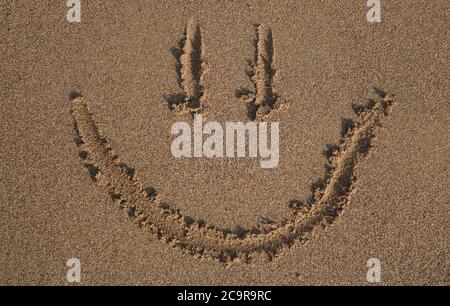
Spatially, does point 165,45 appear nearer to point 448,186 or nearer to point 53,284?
point 53,284

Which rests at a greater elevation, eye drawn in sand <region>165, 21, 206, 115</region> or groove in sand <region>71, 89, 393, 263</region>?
eye drawn in sand <region>165, 21, 206, 115</region>

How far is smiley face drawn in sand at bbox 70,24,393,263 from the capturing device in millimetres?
2533

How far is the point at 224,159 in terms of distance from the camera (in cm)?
256

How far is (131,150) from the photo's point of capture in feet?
8.37

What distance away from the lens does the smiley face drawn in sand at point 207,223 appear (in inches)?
99.7

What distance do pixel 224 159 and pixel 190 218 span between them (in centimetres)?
41

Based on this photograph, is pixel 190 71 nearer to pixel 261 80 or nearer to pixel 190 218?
pixel 261 80

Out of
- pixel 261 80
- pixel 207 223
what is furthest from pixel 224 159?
pixel 261 80

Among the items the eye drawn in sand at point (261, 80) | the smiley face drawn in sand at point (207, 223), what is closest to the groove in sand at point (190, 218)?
the smiley face drawn in sand at point (207, 223)

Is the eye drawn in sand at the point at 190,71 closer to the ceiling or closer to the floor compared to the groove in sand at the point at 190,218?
closer to the ceiling

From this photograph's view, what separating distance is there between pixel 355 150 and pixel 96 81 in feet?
5.38

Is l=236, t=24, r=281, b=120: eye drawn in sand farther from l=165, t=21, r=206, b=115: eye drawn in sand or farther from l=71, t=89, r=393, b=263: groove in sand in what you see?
l=71, t=89, r=393, b=263: groove in sand

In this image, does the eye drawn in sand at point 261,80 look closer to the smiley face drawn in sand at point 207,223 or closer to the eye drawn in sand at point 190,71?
the smiley face drawn in sand at point 207,223

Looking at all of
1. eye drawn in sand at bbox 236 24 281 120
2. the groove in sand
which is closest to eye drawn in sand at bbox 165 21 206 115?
eye drawn in sand at bbox 236 24 281 120
